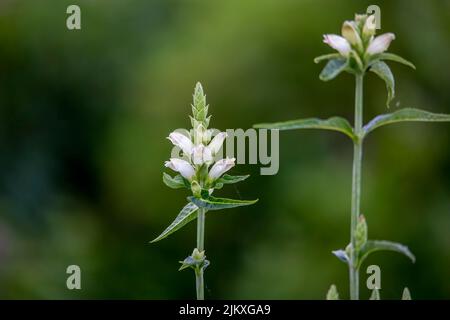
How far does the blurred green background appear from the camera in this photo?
304cm

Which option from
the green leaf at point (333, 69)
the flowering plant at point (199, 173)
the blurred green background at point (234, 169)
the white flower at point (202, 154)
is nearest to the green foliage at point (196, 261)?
the flowering plant at point (199, 173)

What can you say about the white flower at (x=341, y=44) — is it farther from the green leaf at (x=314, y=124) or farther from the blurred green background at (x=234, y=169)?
the blurred green background at (x=234, y=169)

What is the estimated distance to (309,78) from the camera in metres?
3.20

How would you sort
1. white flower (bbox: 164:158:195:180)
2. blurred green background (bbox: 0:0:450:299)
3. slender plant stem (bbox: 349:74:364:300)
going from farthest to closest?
blurred green background (bbox: 0:0:450:299)
white flower (bbox: 164:158:195:180)
slender plant stem (bbox: 349:74:364:300)

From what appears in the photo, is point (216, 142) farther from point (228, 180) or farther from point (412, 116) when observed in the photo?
point (412, 116)

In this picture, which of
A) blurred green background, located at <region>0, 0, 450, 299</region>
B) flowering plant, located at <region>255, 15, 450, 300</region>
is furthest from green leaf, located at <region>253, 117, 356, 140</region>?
blurred green background, located at <region>0, 0, 450, 299</region>

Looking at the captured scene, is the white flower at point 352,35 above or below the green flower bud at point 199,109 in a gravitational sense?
above

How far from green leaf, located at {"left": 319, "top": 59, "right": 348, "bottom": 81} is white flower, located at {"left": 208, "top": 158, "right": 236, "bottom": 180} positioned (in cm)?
14

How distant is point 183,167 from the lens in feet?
3.16

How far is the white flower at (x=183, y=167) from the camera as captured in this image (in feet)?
3.15

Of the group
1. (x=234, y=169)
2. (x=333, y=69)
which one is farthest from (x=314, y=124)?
(x=234, y=169)

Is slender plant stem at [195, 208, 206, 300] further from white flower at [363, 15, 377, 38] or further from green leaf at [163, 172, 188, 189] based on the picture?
white flower at [363, 15, 377, 38]
